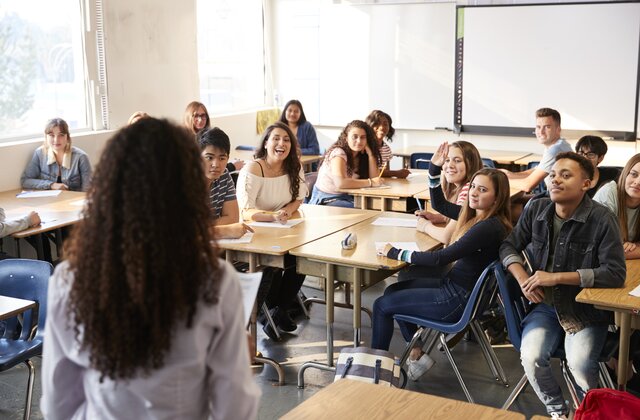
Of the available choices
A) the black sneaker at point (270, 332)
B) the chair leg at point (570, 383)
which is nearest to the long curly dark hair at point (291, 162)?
the black sneaker at point (270, 332)

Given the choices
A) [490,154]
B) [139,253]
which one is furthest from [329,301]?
[490,154]

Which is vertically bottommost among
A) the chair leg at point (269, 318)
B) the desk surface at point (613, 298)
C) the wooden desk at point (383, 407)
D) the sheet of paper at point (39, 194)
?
the chair leg at point (269, 318)

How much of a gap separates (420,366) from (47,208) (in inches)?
109

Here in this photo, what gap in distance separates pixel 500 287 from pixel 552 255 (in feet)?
0.89

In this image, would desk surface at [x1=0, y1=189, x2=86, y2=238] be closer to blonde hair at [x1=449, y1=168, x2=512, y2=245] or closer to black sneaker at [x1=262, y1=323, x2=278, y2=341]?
black sneaker at [x1=262, y1=323, x2=278, y2=341]

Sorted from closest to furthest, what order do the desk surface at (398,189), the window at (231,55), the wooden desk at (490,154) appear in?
the desk surface at (398,189) → the wooden desk at (490,154) → the window at (231,55)

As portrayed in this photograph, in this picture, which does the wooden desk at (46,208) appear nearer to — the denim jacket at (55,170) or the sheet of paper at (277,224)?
the denim jacket at (55,170)

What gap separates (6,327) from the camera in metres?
3.59

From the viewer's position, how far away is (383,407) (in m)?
2.08

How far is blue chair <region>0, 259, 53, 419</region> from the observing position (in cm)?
336

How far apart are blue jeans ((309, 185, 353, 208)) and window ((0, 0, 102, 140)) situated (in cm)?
222

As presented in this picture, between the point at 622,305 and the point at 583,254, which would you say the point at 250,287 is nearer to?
the point at 622,305

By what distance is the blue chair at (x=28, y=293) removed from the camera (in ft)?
11.0

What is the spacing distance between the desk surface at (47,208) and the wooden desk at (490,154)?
3652 millimetres
